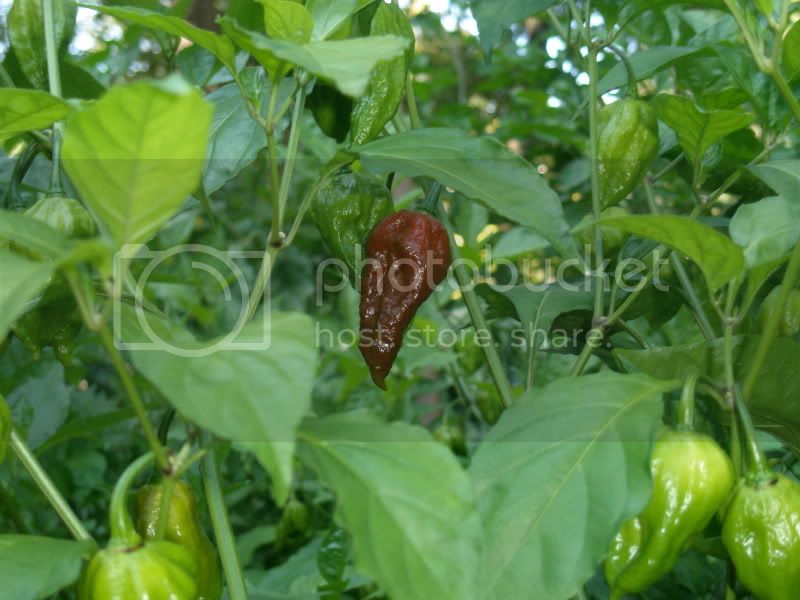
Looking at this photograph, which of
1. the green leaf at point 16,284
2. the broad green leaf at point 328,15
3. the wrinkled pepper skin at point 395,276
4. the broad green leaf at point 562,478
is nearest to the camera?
the green leaf at point 16,284

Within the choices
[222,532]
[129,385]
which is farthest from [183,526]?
[129,385]

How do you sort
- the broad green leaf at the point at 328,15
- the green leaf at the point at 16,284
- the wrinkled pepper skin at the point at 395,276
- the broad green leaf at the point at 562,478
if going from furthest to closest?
the wrinkled pepper skin at the point at 395,276
the broad green leaf at the point at 328,15
the broad green leaf at the point at 562,478
the green leaf at the point at 16,284

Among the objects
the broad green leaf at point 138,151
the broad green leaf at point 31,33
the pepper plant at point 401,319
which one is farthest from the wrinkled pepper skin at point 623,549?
the broad green leaf at point 31,33

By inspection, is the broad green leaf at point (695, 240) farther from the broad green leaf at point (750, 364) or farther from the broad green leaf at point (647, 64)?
the broad green leaf at point (647, 64)

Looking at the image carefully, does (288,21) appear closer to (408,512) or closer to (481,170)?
(481,170)

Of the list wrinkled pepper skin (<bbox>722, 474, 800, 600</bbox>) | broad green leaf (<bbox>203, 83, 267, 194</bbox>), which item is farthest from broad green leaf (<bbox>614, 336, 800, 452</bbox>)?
broad green leaf (<bbox>203, 83, 267, 194</bbox>)
